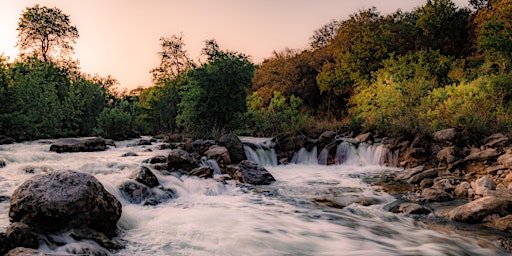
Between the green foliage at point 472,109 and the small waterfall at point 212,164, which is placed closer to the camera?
the small waterfall at point 212,164

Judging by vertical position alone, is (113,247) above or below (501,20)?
below

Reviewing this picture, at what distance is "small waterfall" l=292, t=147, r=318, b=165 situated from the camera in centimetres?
1603

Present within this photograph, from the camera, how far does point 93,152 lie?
15.2m

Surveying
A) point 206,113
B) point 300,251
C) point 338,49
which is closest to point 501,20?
point 338,49

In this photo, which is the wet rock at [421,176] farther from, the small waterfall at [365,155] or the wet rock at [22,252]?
the wet rock at [22,252]

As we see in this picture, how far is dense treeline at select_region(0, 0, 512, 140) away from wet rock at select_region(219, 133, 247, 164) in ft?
10.1

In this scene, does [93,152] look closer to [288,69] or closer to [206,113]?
[206,113]

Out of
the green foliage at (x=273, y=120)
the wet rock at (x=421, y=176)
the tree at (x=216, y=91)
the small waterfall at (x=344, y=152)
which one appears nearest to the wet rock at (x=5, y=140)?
the tree at (x=216, y=91)

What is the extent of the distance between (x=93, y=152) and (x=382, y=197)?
12.5 meters

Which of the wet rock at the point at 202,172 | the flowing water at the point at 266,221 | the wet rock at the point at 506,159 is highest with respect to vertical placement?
the wet rock at the point at 506,159

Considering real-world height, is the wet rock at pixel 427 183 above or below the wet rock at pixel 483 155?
below

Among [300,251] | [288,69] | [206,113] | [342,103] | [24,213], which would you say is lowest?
[300,251]

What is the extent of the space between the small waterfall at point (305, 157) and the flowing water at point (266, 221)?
14.3 ft

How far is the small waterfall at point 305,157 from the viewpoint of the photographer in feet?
52.6
